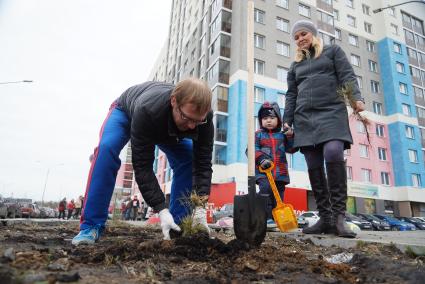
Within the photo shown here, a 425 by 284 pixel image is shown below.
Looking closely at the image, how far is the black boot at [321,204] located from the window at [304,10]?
27.7 metres

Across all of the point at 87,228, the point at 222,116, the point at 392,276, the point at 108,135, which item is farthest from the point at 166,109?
the point at 222,116

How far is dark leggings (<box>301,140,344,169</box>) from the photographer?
310cm

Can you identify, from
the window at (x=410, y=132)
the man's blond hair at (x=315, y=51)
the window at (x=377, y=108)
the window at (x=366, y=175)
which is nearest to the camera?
the man's blond hair at (x=315, y=51)

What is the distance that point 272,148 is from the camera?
4.14m

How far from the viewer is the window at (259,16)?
2566cm

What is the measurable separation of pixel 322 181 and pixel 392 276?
2.01 meters

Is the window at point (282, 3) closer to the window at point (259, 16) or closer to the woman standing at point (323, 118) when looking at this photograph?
the window at point (259, 16)

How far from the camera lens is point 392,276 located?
142 cm

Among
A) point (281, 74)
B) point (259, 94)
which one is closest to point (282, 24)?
point (281, 74)

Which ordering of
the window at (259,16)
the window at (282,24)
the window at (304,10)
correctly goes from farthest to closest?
the window at (304,10) < the window at (282,24) < the window at (259,16)

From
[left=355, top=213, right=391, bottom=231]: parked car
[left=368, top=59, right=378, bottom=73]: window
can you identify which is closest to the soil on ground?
[left=355, top=213, right=391, bottom=231]: parked car

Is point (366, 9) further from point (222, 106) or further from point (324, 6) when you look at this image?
point (222, 106)

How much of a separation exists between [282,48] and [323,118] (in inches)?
963

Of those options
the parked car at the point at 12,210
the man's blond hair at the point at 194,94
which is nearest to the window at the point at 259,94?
the parked car at the point at 12,210
